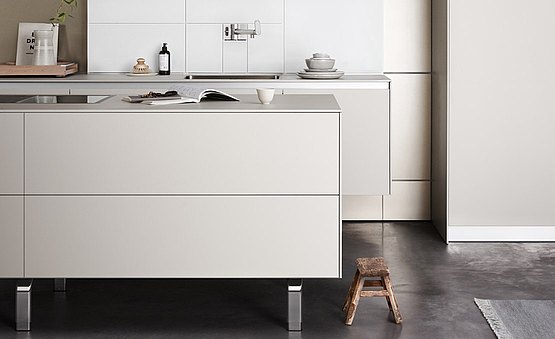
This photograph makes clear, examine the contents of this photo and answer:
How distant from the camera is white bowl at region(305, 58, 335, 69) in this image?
5.75m

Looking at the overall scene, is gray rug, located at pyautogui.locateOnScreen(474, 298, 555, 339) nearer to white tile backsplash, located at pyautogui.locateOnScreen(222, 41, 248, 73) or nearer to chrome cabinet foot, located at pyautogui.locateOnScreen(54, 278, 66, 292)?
chrome cabinet foot, located at pyautogui.locateOnScreen(54, 278, 66, 292)

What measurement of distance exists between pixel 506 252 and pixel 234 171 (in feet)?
7.04

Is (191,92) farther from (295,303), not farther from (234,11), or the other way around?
(234,11)

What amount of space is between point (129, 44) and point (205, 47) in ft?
1.55

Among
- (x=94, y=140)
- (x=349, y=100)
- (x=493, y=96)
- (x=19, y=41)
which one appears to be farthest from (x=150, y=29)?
(x=94, y=140)

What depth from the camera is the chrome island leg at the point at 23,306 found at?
152 inches

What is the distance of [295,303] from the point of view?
3881 mm

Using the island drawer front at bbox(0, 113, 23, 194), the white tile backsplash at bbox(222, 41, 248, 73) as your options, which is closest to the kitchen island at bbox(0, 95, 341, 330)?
the island drawer front at bbox(0, 113, 23, 194)

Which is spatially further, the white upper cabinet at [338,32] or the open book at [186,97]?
the white upper cabinet at [338,32]

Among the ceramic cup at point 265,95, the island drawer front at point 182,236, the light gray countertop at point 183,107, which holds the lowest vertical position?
the island drawer front at point 182,236

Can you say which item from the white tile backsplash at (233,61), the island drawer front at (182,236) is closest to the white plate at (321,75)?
the white tile backsplash at (233,61)

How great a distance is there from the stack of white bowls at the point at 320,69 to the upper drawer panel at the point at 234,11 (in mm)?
500

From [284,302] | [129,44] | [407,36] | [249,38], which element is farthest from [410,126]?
[284,302]

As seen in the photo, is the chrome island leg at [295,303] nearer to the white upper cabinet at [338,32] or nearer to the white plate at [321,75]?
the white plate at [321,75]
